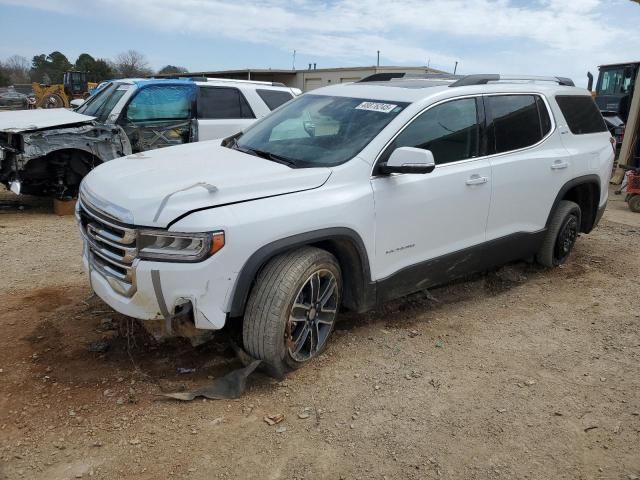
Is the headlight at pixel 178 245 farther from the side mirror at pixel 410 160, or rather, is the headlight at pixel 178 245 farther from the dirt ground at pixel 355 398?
the side mirror at pixel 410 160

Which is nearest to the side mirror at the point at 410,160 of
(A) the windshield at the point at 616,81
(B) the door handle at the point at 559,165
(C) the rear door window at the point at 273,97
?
(B) the door handle at the point at 559,165

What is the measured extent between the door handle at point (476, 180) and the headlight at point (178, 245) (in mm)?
2114

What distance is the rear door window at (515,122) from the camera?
14.6 ft

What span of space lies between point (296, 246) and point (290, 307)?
363 millimetres

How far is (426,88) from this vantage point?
414 cm

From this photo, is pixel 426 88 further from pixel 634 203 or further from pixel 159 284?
pixel 634 203

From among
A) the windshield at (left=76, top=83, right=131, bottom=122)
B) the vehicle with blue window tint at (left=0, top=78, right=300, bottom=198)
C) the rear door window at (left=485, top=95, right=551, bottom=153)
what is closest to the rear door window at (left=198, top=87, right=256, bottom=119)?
the vehicle with blue window tint at (left=0, top=78, right=300, bottom=198)

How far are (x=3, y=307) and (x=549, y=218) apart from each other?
15.7 ft

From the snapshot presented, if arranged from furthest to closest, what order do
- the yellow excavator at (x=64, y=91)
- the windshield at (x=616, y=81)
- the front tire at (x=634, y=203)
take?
the yellow excavator at (x=64, y=91)
the windshield at (x=616, y=81)
the front tire at (x=634, y=203)

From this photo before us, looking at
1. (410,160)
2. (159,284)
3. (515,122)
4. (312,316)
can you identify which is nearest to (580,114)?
(515,122)

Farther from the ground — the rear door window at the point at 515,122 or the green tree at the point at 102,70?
the green tree at the point at 102,70

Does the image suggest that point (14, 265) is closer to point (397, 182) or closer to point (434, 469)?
point (397, 182)

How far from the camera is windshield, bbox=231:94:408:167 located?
3.69m

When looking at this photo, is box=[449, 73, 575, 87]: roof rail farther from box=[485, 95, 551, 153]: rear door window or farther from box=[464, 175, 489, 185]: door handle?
box=[464, 175, 489, 185]: door handle
